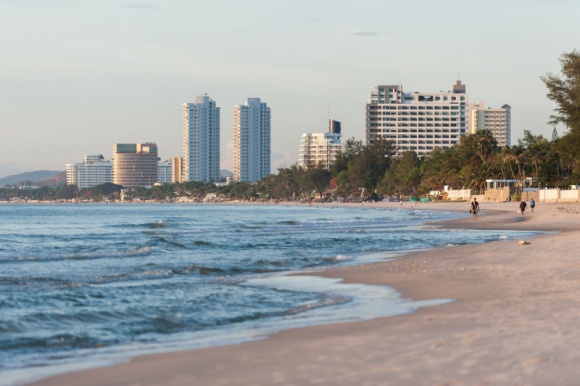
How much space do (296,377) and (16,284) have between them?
1259cm

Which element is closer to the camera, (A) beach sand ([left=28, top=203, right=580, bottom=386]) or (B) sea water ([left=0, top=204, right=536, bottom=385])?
(A) beach sand ([left=28, top=203, right=580, bottom=386])

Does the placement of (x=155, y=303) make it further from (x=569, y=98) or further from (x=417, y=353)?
(x=569, y=98)

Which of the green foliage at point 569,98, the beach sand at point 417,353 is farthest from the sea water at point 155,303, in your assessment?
the green foliage at point 569,98

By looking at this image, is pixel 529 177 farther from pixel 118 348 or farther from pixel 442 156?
pixel 118 348

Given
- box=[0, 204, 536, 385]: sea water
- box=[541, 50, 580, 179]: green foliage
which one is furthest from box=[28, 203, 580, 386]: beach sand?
box=[541, 50, 580, 179]: green foliage

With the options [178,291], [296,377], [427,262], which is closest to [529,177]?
[427,262]

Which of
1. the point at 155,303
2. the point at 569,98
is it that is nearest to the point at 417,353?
the point at 155,303

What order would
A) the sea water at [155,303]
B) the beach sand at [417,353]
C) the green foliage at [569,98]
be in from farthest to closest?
the green foliage at [569,98] → the sea water at [155,303] → the beach sand at [417,353]

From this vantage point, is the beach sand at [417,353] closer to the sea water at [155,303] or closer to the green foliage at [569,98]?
the sea water at [155,303]

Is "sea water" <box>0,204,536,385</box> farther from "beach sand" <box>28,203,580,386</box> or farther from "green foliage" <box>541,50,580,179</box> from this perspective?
"green foliage" <box>541,50,580,179</box>

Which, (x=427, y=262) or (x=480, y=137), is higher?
(x=480, y=137)

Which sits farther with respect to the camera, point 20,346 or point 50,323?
point 50,323

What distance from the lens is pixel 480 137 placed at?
5059 inches

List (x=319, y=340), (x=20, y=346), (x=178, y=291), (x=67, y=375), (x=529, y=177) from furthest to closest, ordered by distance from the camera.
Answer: (x=529, y=177) → (x=178, y=291) → (x=20, y=346) → (x=319, y=340) → (x=67, y=375)
